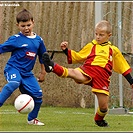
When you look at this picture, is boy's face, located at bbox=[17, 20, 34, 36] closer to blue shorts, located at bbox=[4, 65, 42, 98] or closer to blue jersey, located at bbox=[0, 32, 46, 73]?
blue jersey, located at bbox=[0, 32, 46, 73]

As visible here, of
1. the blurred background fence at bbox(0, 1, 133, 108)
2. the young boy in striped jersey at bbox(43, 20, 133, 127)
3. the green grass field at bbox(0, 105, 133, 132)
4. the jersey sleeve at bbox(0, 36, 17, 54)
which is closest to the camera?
the green grass field at bbox(0, 105, 133, 132)

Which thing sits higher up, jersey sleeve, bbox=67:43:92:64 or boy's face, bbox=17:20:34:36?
boy's face, bbox=17:20:34:36

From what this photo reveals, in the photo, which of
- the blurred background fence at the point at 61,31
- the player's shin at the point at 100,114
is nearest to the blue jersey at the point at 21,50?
the player's shin at the point at 100,114

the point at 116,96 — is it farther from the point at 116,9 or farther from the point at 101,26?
the point at 101,26

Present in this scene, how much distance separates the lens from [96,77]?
7551 mm

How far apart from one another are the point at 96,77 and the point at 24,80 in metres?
0.93

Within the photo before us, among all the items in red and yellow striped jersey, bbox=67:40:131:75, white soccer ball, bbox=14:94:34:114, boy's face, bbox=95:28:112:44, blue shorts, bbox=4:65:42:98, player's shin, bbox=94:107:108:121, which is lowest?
player's shin, bbox=94:107:108:121

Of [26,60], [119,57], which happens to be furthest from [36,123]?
[119,57]

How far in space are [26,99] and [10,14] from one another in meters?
4.27

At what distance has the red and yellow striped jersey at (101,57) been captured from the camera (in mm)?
7633

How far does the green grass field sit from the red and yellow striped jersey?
2.52ft

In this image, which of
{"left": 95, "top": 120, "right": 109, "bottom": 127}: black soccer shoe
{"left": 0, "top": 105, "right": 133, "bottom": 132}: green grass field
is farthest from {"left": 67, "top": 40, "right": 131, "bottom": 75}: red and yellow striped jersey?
{"left": 0, "top": 105, "right": 133, "bottom": 132}: green grass field

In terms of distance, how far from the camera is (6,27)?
11.3m

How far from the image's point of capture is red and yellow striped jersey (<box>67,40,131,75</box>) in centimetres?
763
